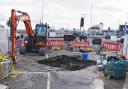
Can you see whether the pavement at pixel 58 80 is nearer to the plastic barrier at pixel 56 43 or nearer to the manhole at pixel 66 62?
the manhole at pixel 66 62

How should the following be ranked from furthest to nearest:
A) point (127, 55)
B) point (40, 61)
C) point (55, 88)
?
point (40, 61) → point (127, 55) → point (55, 88)

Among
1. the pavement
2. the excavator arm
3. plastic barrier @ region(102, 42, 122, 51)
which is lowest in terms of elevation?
the pavement

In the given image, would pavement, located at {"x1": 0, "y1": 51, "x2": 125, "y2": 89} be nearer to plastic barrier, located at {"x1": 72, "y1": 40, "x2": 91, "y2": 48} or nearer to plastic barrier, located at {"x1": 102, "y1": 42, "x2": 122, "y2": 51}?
plastic barrier, located at {"x1": 102, "y1": 42, "x2": 122, "y2": 51}

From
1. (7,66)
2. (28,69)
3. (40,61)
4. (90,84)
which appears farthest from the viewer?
(40,61)

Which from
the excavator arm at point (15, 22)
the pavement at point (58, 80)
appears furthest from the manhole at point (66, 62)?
the pavement at point (58, 80)

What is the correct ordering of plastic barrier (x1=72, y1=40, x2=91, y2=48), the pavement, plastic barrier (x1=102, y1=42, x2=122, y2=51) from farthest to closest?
plastic barrier (x1=72, y1=40, x2=91, y2=48)
plastic barrier (x1=102, y1=42, x2=122, y2=51)
the pavement

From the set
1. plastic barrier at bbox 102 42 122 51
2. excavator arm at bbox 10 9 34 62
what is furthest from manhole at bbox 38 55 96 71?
plastic barrier at bbox 102 42 122 51

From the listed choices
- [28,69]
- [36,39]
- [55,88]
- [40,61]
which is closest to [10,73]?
[28,69]

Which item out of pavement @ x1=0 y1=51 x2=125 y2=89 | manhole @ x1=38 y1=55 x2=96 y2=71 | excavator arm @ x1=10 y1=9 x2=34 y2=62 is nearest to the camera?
pavement @ x1=0 y1=51 x2=125 y2=89

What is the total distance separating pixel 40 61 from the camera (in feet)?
96.4

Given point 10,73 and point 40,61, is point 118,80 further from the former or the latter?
point 40,61

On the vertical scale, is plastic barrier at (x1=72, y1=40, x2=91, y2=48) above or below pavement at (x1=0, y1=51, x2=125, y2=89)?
above

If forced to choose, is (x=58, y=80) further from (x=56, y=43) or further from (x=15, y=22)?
(x=56, y=43)

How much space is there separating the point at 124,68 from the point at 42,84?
17.5ft
